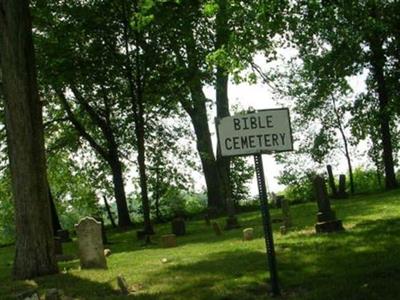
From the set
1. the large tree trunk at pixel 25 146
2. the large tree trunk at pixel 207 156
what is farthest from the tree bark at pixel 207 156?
the large tree trunk at pixel 25 146

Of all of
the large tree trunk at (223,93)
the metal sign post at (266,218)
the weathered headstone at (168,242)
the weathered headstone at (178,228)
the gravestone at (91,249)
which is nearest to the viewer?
the metal sign post at (266,218)

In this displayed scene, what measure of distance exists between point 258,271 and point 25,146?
5.85m

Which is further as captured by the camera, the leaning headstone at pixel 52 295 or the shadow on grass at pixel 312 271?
the leaning headstone at pixel 52 295

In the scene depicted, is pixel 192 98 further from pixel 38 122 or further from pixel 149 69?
pixel 38 122

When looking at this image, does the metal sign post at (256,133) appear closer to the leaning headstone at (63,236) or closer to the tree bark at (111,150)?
the leaning headstone at (63,236)

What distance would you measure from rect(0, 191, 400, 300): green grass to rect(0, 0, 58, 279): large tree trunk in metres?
0.67

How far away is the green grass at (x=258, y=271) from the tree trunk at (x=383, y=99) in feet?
52.3

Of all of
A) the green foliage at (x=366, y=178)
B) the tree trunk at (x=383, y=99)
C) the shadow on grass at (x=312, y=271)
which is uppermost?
the tree trunk at (x=383, y=99)

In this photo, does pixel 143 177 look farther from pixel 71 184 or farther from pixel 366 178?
pixel 71 184

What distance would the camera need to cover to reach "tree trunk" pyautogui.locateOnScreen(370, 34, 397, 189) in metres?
30.4

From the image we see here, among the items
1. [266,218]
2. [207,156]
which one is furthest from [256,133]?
[207,156]

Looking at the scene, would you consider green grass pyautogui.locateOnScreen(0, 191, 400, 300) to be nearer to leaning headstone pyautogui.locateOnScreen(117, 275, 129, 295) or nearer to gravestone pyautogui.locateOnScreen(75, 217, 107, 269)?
leaning headstone pyautogui.locateOnScreen(117, 275, 129, 295)

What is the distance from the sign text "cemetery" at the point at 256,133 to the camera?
319 inches

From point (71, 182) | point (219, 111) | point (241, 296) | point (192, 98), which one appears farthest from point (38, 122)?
point (71, 182)
